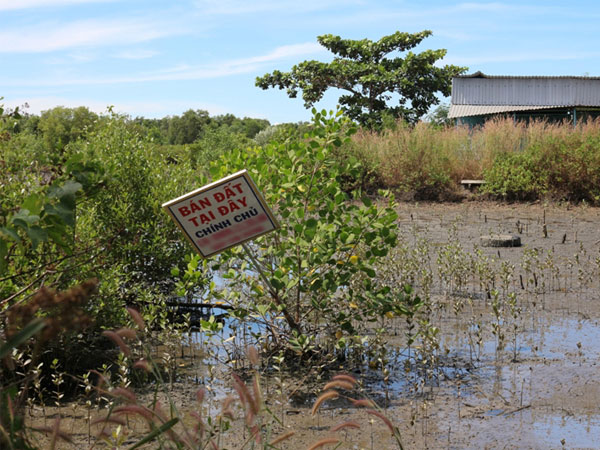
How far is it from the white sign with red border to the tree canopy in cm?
3160

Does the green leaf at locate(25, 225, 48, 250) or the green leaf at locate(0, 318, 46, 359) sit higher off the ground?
the green leaf at locate(25, 225, 48, 250)

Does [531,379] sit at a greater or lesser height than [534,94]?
lesser

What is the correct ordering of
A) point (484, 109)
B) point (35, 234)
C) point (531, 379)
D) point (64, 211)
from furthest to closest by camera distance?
point (484, 109) → point (531, 379) → point (64, 211) → point (35, 234)

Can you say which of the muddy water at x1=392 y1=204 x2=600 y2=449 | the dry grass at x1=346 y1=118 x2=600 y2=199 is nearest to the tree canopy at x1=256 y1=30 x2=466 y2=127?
the dry grass at x1=346 y1=118 x2=600 y2=199

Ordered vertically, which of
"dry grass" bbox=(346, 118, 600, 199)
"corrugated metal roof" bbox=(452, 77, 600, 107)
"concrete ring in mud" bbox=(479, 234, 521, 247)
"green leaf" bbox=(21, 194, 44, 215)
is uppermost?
"corrugated metal roof" bbox=(452, 77, 600, 107)

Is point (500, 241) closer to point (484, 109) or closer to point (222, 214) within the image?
point (222, 214)

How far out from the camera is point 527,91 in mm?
31094

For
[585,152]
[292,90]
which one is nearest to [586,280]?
[585,152]

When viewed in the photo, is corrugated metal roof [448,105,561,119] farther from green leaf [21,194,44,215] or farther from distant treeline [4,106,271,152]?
green leaf [21,194,44,215]

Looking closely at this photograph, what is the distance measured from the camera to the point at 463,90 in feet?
104

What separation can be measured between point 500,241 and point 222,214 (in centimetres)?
828

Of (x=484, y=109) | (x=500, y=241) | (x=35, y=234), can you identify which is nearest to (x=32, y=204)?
(x=35, y=234)

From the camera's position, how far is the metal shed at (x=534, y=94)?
1201 inches

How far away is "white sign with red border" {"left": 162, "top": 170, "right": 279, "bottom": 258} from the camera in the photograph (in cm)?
419
